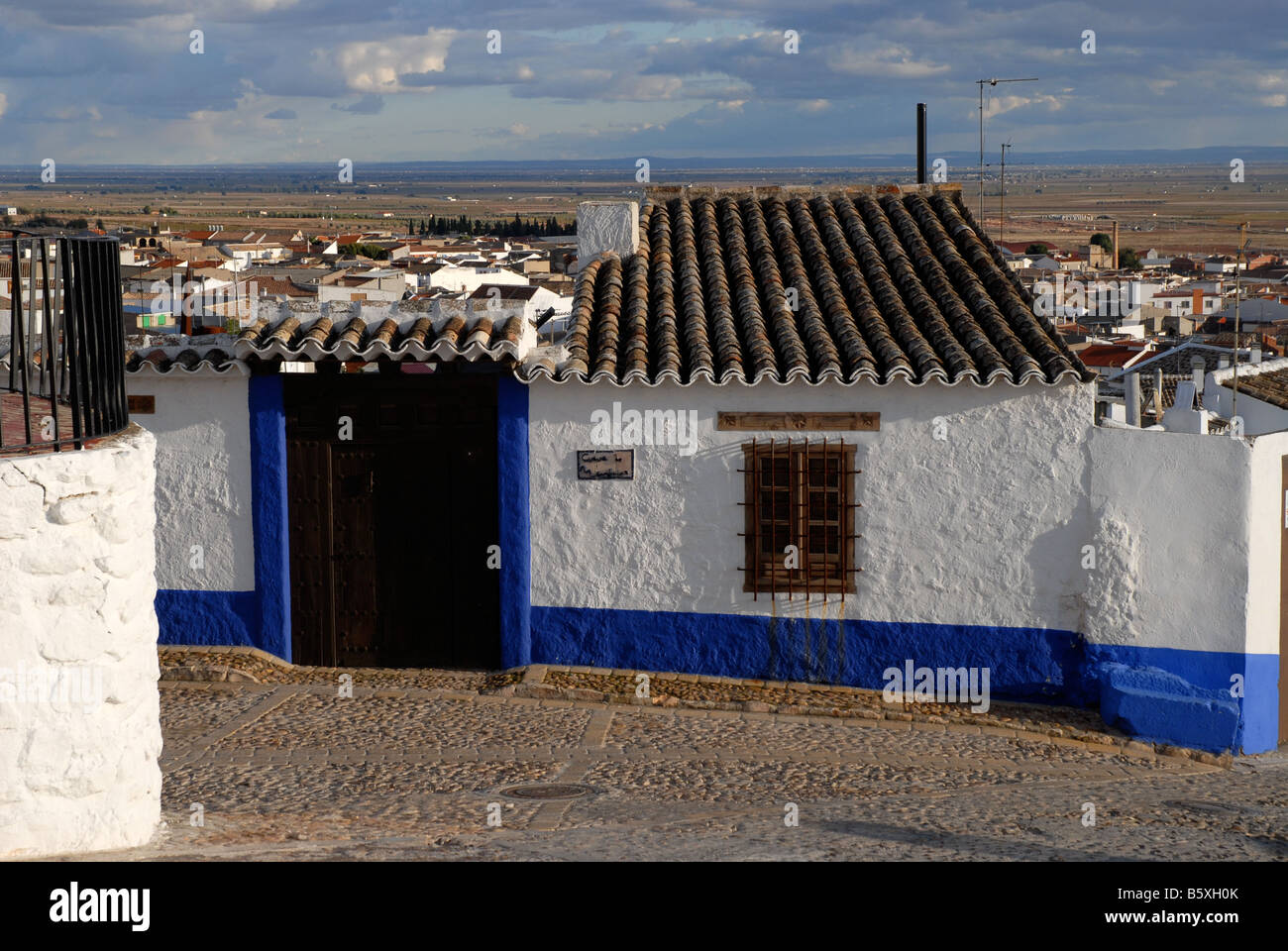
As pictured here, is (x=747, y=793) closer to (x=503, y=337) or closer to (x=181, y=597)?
(x=503, y=337)

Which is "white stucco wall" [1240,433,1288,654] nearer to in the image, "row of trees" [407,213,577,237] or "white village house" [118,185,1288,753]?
"white village house" [118,185,1288,753]

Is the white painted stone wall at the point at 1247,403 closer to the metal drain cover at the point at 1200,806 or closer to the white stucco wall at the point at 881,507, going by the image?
the white stucco wall at the point at 881,507

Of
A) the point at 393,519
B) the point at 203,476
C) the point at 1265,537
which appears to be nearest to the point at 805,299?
the point at 393,519

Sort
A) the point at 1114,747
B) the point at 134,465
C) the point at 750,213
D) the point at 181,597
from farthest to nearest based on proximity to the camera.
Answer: the point at 750,213
the point at 181,597
the point at 1114,747
the point at 134,465

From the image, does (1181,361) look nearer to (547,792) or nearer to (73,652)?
(547,792)

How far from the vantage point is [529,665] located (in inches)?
451

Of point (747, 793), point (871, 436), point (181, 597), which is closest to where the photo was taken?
point (747, 793)

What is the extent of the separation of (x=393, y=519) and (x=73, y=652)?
18.5ft

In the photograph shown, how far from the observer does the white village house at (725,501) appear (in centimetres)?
1066

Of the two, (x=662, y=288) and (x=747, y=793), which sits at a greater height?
(x=662, y=288)

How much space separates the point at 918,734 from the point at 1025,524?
183 centimetres

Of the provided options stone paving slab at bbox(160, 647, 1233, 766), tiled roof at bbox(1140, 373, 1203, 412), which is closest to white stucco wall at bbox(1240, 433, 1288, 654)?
stone paving slab at bbox(160, 647, 1233, 766)

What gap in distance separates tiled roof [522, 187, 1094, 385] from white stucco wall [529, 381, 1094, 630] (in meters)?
0.23

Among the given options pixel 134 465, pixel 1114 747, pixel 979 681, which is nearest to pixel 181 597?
pixel 134 465
